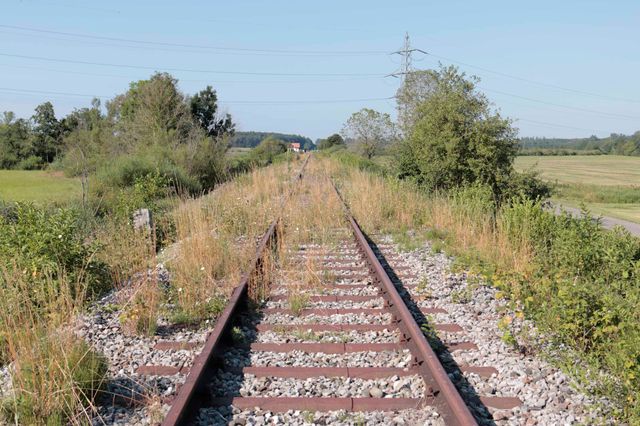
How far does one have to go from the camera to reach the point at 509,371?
4.34m

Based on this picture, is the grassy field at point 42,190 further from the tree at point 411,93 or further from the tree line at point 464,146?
the tree at point 411,93

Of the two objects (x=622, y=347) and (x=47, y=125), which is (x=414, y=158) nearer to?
(x=622, y=347)

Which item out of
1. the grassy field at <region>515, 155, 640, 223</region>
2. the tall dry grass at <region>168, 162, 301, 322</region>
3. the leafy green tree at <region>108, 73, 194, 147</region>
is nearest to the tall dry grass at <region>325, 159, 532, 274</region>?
the tall dry grass at <region>168, 162, 301, 322</region>

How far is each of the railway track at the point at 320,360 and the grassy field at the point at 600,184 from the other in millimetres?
11106

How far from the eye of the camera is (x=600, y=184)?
49875 millimetres

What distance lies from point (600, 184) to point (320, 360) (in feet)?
171

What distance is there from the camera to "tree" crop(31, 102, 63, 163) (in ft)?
191

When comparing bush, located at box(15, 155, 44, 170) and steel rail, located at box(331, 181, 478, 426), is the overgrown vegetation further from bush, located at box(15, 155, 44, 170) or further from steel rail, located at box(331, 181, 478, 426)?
bush, located at box(15, 155, 44, 170)

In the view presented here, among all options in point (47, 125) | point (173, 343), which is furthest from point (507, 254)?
point (47, 125)

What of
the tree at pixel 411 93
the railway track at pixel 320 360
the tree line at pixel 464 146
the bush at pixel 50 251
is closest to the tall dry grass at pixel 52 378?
the railway track at pixel 320 360

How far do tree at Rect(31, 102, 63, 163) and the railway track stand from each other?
5818 cm

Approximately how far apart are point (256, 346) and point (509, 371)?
2.14 m

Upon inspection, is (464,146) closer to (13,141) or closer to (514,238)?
A: (514,238)

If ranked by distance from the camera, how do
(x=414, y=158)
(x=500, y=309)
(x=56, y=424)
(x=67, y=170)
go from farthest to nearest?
1. (x=67, y=170)
2. (x=414, y=158)
3. (x=500, y=309)
4. (x=56, y=424)
